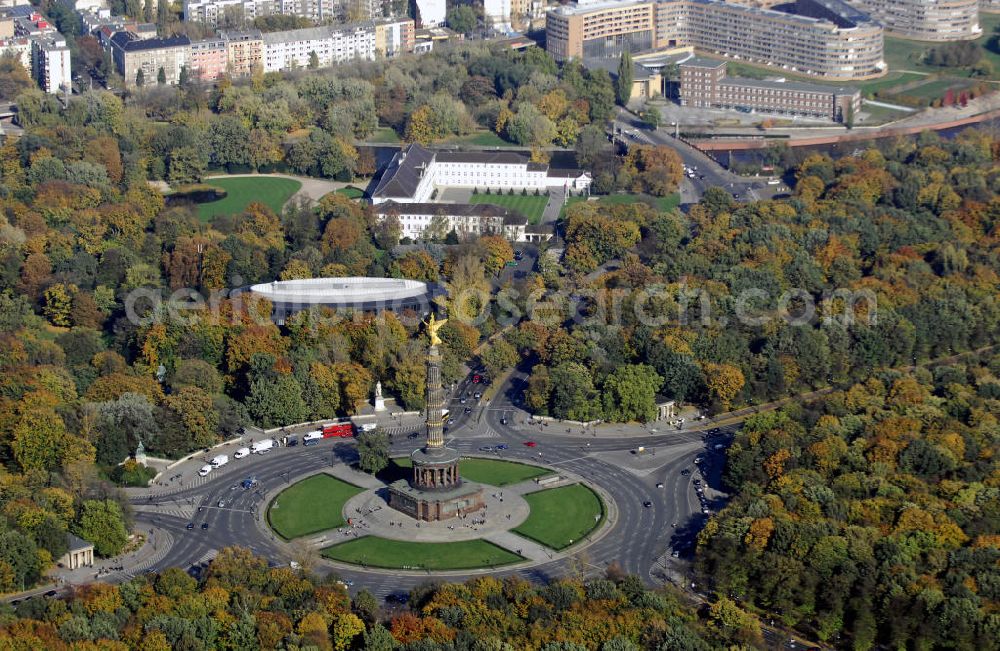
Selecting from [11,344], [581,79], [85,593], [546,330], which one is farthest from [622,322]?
[581,79]

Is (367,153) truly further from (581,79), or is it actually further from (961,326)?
(961,326)

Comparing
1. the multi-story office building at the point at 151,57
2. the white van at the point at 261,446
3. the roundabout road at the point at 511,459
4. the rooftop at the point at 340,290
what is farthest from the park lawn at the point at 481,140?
the white van at the point at 261,446

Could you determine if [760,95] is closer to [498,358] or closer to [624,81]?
[624,81]

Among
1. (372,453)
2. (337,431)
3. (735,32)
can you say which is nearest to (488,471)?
(372,453)

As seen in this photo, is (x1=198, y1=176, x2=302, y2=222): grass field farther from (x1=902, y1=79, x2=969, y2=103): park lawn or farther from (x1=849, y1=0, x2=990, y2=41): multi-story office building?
(x1=849, y1=0, x2=990, y2=41): multi-story office building

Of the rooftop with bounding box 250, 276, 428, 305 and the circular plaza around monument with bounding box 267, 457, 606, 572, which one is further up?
the rooftop with bounding box 250, 276, 428, 305

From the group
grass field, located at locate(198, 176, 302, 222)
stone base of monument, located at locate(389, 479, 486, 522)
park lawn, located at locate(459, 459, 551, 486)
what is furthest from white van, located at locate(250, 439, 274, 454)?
grass field, located at locate(198, 176, 302, 222)

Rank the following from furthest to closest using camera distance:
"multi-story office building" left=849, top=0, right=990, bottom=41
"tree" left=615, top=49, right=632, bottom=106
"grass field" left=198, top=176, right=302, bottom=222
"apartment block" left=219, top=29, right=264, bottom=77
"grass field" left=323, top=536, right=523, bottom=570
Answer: "multi-story office building" left=849, top=0, right=990, bottom=41 < "apartment block" left=219, top=29, right=264, bottom=77 < "tree" left=615, top=49, right=632, bottom=106 < "grass field" left=198, top=176, right=302, bottom=222 < "grass field" left=323, top=536, right=523, bottom=570
